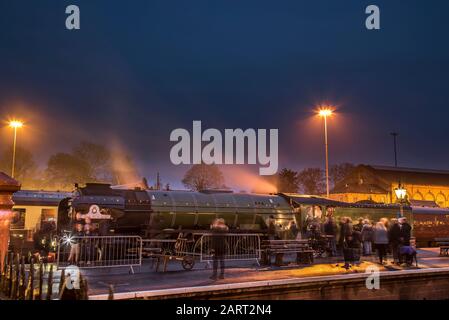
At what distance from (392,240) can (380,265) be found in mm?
1152

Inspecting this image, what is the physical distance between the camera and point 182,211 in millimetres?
20812

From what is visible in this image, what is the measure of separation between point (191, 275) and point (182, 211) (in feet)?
25.7

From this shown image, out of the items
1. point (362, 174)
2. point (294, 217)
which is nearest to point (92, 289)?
point (294, 217)

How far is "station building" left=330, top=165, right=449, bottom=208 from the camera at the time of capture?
236 ft

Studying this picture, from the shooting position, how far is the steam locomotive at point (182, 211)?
1855cm

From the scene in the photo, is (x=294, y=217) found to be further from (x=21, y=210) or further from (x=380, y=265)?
(x=21, y=210)

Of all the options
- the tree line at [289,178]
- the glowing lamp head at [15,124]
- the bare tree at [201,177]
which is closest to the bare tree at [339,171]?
the tree line at [289,178]

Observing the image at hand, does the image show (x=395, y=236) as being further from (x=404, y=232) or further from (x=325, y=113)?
(x=325, y=113)

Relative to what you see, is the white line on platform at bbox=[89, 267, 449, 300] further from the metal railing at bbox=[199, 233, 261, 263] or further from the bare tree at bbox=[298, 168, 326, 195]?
the bare tree at bbox=[298, 168, 326, 195]

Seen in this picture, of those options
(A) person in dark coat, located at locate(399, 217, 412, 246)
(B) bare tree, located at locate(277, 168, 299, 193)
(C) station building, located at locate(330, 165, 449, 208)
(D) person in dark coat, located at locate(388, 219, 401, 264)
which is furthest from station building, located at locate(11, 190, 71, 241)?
(C) station building, located at locate(330, 165, 449, 208)

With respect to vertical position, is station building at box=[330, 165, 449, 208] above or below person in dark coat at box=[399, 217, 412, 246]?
above

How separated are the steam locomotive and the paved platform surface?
4230 millimetres
